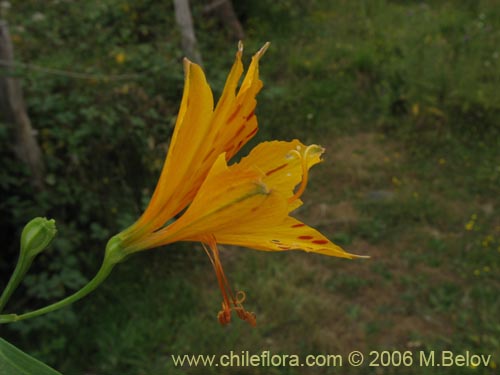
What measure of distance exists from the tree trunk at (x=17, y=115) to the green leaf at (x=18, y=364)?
210 centimetres

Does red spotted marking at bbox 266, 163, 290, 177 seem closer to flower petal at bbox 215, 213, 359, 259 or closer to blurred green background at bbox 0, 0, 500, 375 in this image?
flower petal at bbox 215, 213, 359, 259

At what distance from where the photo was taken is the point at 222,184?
59 centimetres

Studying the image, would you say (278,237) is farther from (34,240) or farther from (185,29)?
(185,29)

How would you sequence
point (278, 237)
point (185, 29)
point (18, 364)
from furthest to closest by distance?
point (185, 29)
point (278, 237)
point (18, 364)

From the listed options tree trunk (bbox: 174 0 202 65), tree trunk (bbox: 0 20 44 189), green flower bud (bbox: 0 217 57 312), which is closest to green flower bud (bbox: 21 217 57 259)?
green flower bud (bbox: 0 217 57 312)

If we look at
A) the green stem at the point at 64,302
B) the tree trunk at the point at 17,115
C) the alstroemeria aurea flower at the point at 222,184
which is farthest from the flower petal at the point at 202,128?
the tree trunk at the point at 17,115

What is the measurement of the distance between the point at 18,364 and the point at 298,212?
334 centimetres

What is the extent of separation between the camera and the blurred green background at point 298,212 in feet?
8.84

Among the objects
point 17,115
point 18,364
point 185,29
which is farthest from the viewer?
point 185,29

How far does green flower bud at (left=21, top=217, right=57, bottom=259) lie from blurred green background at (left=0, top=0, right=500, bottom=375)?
71.2 inches

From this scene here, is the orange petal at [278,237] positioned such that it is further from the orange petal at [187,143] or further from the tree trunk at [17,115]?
the tree trunk at [17,115]

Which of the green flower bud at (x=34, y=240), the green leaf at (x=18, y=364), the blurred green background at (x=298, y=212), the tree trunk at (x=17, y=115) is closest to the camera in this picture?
the green leaf at (x=18, y=364)

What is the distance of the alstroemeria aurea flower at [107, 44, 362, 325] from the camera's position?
0.59m

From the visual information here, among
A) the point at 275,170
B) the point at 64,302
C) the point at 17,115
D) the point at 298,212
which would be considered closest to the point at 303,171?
the point at 275,170
